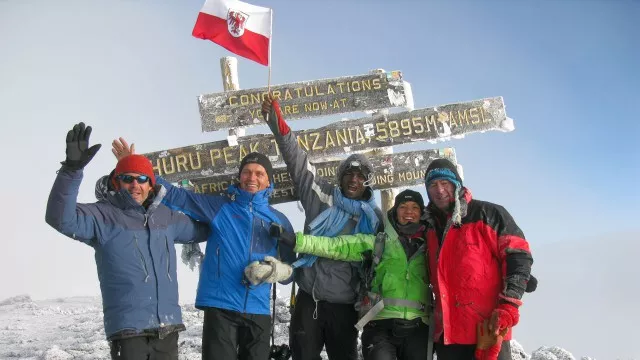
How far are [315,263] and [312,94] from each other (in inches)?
111

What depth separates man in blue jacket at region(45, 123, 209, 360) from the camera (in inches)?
149

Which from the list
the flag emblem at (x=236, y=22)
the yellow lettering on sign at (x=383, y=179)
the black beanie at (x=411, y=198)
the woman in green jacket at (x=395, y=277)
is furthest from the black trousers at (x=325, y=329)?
the flag emblem at (x=236, y=22)

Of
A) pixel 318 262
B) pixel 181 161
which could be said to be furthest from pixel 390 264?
pixel 181 161

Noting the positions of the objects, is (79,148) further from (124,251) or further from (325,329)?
(325,329)

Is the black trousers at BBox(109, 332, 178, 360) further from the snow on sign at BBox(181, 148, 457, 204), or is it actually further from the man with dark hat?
the snow on sign at BBox(181, 148, 457, 204)

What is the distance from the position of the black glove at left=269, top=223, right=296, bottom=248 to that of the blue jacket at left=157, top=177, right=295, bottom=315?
152mm

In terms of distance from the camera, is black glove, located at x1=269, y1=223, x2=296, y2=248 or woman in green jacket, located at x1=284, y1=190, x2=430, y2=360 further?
black glove, located at x1=269, y1=223, x2=296, y2=248

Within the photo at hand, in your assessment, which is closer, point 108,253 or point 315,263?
point 108,253

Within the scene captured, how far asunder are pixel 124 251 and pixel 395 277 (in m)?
2.30

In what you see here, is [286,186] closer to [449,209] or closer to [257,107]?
[257,107]

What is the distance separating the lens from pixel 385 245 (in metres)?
4.77

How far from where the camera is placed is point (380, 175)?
6867 millimetres

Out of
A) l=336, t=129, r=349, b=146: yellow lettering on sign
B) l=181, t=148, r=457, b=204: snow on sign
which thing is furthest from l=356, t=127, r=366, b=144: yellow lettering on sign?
l=181, t=148, r=457, b=204: snow on sign

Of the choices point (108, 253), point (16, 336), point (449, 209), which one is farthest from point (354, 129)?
point (16, 336)
